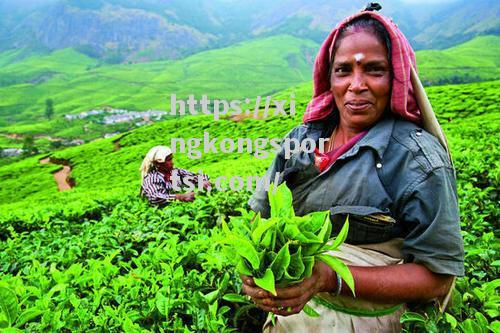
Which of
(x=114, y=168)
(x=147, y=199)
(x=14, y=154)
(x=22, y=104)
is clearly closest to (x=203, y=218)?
(x=147, y=199)

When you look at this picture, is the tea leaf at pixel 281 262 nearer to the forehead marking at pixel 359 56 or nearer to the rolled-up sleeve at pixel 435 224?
the rolled-up sleeve at pixel 435 224

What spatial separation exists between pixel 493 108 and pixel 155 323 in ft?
54.1

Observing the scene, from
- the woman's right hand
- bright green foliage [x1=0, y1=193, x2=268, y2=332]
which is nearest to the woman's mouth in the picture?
bright green foliage [x1=0, y1=193, x2=268, y2=332]

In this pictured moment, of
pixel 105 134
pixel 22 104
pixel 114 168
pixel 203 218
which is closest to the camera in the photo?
pixel 203 218

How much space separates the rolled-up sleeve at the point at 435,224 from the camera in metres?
1.40

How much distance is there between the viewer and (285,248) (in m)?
1.21

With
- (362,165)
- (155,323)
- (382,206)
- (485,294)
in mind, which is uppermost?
(362,165)

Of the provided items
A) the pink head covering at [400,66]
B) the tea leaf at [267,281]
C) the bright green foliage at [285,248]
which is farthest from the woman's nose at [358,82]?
the tea leaf at [267,281]

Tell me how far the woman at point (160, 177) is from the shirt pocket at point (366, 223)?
422 cm

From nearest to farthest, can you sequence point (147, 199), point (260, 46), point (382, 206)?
1. point (382, 206)
2. point (147, 199)
3. point (260, 46)

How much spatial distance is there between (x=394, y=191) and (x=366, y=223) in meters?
0.16

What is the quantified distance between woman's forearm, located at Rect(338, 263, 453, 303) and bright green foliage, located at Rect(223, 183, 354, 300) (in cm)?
22

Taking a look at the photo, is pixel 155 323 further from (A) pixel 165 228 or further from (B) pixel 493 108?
(B) pixel 493 108

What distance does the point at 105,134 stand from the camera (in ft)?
230
